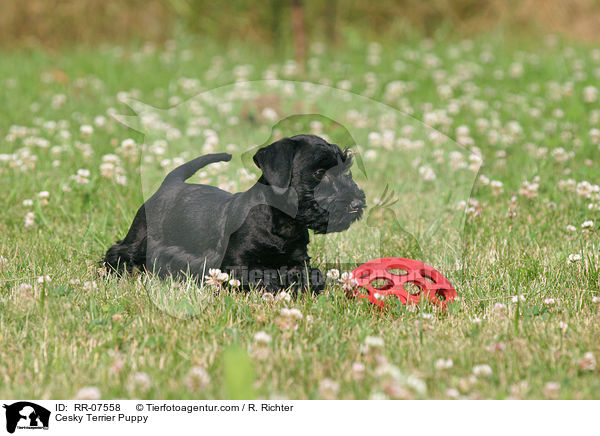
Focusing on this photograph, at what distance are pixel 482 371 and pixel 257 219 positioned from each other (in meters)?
1.66

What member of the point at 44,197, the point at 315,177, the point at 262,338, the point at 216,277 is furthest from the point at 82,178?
the point at 262,338

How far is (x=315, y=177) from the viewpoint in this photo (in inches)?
158

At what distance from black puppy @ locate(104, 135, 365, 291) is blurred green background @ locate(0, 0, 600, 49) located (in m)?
9.02

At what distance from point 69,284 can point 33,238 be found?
1164 mm

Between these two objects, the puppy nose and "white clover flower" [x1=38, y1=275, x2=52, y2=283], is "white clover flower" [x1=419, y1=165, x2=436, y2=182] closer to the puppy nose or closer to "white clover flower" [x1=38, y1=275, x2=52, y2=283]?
the puppy nose

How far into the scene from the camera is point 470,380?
3.06 meters

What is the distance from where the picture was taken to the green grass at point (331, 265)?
320 centimetres

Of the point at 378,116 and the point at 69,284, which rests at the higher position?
the point at 378,116

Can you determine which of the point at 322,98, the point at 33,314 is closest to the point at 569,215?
the point at 322,98

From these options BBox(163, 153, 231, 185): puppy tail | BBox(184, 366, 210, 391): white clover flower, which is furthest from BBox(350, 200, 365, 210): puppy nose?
BBox(184, 366, 210, 391): white clover flower

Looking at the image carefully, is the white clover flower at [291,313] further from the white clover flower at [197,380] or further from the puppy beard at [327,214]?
the white clover flower at [197,380]

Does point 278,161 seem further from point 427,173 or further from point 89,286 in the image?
point 427,173
